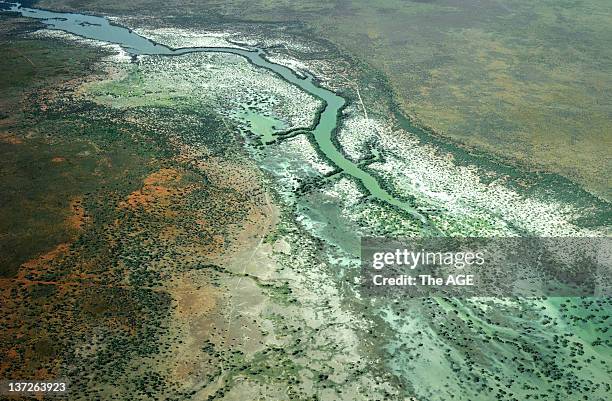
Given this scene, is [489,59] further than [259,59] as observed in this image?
Yes

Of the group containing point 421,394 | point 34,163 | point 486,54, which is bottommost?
point 421,394

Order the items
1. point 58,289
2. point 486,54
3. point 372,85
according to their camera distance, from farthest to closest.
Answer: point 486,54
point 372,85
point 58,289

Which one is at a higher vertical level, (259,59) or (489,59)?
(489,59)

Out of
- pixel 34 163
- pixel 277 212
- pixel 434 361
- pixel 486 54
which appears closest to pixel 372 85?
pixel 486 54

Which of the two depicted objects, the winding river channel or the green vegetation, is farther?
the green vegetation

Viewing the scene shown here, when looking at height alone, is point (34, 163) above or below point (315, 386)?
above

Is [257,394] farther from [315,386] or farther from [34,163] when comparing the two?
[34,163]

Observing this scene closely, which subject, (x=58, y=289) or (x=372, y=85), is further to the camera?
(x=372, y=85)

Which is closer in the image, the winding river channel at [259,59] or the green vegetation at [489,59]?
the winding river channel at [259,59]
